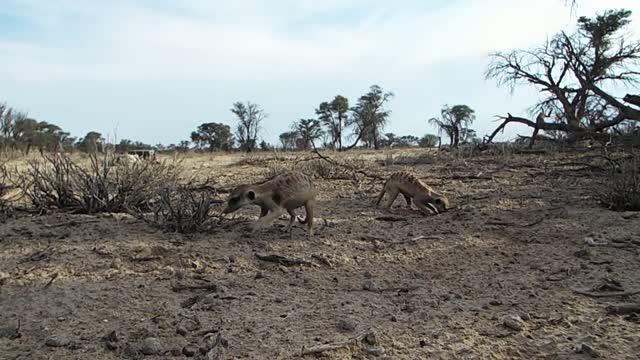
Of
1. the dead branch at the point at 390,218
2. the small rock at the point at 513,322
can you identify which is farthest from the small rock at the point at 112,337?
the dead branch at the point at 390,218

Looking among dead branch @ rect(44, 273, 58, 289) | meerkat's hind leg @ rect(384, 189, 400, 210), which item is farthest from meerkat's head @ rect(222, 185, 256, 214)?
meerkat's hind leg @ rect(384, 189, 400, 210)

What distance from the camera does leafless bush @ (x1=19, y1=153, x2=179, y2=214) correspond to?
5.35 metres

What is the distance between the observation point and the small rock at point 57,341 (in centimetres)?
291

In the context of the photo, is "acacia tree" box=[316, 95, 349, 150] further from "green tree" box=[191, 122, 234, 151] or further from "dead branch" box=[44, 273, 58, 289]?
"dead branch" box=[44, 273, 58, 289]

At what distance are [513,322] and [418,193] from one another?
3.03 metres

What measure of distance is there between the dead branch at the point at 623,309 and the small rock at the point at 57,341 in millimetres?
3238

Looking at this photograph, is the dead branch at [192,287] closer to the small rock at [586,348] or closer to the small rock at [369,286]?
the small rock at [369,286]

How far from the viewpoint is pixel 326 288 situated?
385 cm

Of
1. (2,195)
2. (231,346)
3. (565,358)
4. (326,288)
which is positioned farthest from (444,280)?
(2,195)

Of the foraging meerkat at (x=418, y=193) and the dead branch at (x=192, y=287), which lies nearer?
the dead branch at (x=192, y=287)

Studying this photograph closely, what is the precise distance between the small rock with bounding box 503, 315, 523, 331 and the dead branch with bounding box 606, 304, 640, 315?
637mm

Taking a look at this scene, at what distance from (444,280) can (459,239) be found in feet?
3.40

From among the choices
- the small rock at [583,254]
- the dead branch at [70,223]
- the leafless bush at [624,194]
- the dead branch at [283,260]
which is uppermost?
the leafless bush at [624,194]

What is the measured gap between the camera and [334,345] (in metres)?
3.01
